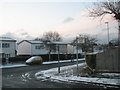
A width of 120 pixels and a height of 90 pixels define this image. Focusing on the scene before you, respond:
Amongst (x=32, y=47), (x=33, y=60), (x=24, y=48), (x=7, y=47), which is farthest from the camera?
(x=24, y=48)

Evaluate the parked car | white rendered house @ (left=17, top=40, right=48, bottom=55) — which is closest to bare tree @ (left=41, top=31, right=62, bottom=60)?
white rendered house @ (left=17, top=40, right=48, bottom=55)

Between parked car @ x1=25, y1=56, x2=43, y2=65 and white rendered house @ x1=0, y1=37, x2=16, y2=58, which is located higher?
white rendered house @ x1=0, y1=37, x2=16, y2=58

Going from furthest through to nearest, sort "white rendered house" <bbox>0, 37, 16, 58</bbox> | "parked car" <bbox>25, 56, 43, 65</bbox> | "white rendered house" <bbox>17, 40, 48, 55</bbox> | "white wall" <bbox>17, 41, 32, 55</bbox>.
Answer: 1. "white wall" <bbox>17, 41, 32, 55</bbox>
2. "white rendered house" <bbox>17, 40, 48, 55</bbox>
3. "white rendered house" <bbox>0, 37, 16, 58</bbox>
4. "parked car" <bbox>25, 56, 43, 65</bbox>

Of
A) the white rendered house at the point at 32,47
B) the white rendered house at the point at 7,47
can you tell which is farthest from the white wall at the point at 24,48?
the white rendered house at the point at 7,47

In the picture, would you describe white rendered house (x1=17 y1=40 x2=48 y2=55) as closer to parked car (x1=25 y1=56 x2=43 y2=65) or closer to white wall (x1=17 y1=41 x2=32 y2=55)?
white wall (x1=17 y1=41 x2=32 y2=55)

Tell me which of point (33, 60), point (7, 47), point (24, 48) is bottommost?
point (33, 60)

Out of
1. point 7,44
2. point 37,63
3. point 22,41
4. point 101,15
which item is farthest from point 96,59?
point 22,41

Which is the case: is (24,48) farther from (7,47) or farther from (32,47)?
(7,47)

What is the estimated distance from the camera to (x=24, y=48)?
68062 millimetres

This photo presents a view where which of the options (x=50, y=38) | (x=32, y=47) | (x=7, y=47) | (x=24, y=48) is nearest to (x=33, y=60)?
(x=7, y=47)

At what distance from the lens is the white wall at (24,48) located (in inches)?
2605

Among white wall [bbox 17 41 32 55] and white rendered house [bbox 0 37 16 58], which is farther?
white wall [bbox 17 41 32 55]

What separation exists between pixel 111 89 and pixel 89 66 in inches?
419

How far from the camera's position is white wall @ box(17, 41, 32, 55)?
66162mm
